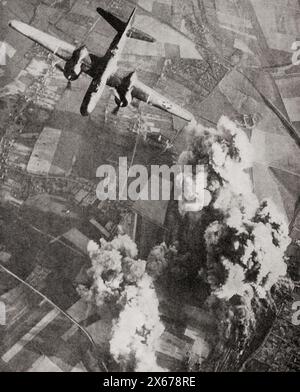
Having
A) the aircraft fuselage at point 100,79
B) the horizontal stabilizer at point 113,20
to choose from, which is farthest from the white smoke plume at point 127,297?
the horizontal stabilizer at point 113,20

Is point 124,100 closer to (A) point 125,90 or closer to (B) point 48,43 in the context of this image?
(A) point 125,90

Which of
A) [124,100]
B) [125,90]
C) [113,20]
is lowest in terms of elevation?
[124,100]

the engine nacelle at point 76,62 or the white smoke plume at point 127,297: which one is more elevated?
the engine nacelle at point 76,62

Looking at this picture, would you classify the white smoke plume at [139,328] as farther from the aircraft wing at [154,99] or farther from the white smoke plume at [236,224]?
the aircraft wing at [154,99]

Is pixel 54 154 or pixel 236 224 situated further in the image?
pixel 54 154

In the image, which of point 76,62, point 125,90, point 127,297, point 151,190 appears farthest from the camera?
point 151,190

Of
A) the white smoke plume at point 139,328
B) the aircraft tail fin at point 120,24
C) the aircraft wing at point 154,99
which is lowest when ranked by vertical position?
the white smoke plume at point 139,328

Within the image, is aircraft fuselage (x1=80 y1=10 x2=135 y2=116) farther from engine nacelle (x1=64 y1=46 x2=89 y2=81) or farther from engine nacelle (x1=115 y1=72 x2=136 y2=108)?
engine nacelle (x1=64 y1=46 x2=89 y2=81)

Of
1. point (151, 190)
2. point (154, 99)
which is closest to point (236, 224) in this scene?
point (151, 190)
